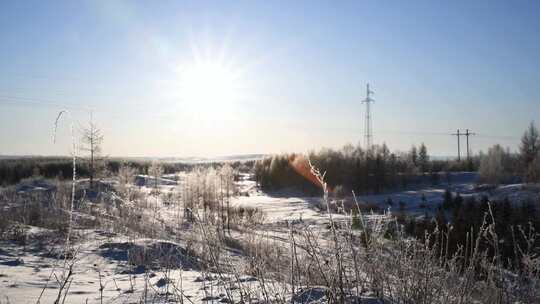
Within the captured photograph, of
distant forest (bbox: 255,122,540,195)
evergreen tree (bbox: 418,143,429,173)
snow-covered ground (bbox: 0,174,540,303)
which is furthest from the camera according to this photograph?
evergreen tree (bbox: 418,143,429,173)

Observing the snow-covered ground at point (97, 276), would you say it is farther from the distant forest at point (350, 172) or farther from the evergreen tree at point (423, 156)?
the evergreen tree at point (423, 156)

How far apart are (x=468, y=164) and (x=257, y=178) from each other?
2676cm

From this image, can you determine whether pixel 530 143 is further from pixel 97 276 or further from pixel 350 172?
pixel 97 276

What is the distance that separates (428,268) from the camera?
2.93 m

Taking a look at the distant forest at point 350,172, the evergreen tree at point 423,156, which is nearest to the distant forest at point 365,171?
the distant forest at point 350,172

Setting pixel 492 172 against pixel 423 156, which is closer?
pixel 492 172

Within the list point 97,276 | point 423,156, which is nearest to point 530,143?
point 423,156

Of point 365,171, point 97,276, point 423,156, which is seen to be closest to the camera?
point 97,276

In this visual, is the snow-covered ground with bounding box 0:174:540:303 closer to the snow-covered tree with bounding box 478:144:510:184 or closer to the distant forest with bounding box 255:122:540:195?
the distant forest with bounding box 255:122:540:195

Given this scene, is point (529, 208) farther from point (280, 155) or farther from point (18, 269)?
point (280, 155)

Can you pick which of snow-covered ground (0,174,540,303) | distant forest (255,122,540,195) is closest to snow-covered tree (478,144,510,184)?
distant forest (255,122,540,195)

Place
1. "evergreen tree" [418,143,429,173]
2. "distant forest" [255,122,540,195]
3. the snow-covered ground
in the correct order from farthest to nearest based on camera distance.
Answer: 1. "evergreen tree" [418,143,429,173]
2. "distant forest" [255,122,540,195]
3. the snow-covered ground

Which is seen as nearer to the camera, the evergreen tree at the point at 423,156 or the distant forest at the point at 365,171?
the distant forest at the point at 365,171

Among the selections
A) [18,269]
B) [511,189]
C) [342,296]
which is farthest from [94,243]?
[511,189]
